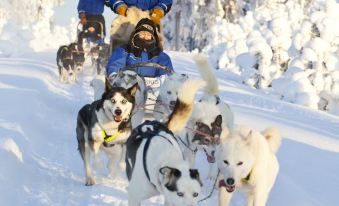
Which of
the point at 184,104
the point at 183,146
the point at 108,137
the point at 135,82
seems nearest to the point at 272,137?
the point at 184,104

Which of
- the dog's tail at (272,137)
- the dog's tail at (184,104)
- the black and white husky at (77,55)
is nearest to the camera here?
the dog's tail at (272,137)

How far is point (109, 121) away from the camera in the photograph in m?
4.78

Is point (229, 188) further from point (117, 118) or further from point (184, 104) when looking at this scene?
point (117, 118)

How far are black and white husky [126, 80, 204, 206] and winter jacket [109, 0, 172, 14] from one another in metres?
3.21

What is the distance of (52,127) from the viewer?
7434mm

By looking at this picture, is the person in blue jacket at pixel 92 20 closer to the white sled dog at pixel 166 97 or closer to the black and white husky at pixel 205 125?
the white sled dog at pixel 166 97

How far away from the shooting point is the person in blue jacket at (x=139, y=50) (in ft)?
21.3

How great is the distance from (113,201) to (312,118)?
661 cm

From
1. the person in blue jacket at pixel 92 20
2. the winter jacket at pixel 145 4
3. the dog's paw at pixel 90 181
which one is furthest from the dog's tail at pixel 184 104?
the person in blue jacket at pixel 92 20

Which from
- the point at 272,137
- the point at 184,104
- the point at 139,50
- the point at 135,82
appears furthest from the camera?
the point at 139,50

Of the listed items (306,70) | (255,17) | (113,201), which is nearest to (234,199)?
(113,201)

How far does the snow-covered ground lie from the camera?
178 inches

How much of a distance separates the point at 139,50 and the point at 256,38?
1616 cm

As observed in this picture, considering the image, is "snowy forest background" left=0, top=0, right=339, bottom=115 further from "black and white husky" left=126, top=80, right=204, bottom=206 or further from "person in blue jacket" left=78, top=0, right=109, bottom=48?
"black and white husky" left=126, top=80, right=204, bottom=206
